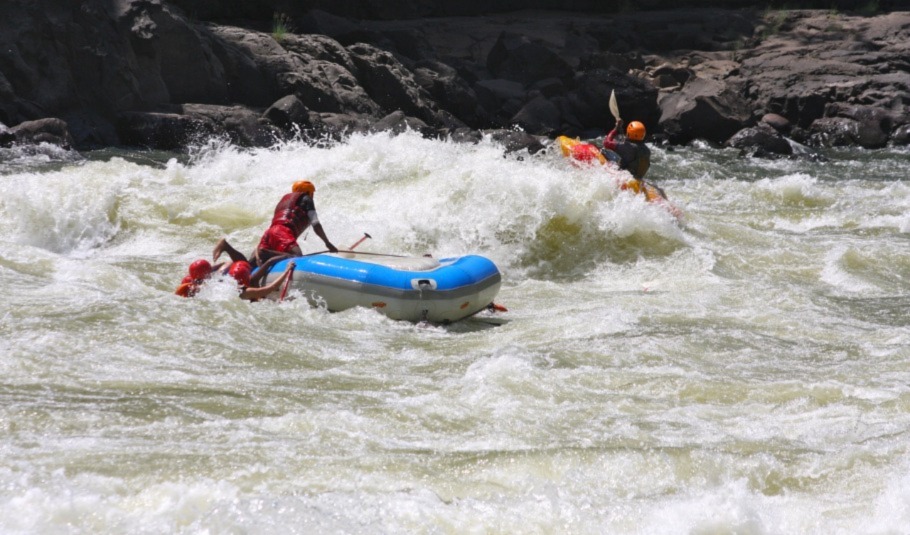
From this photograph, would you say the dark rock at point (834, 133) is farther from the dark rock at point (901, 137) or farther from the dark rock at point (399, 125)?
the dark rock at point (399, 125)

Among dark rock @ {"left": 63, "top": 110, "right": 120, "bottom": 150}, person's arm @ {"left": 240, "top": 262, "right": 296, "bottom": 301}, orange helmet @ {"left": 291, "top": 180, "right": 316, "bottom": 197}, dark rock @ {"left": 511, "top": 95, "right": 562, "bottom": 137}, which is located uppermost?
orange helmet @ {"left": 291, "top": 180, "right": 316, "bottom": 197}

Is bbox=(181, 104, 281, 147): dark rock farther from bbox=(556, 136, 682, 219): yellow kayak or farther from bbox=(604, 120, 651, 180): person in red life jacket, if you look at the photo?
bbox=(604, 120, 651, 180): person in red life jacket

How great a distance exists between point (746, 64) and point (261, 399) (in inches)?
763

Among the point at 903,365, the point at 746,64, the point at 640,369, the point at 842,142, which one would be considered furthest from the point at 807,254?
the point at 746,64

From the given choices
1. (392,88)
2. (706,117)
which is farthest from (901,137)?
(392,88)

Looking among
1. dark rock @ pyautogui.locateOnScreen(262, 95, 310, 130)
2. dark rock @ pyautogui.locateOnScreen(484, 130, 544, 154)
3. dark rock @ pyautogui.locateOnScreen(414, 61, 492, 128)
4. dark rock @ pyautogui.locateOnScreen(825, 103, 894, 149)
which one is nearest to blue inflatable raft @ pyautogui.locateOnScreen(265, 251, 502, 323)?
dark rock @ pyautogui.locateOnScreen(484, 130, 544, 154)

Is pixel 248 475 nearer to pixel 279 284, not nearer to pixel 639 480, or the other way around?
pixel 639 480

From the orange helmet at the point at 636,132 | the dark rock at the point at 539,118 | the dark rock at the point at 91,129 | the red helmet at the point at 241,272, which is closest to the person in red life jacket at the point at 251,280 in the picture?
the red helmet at the point at 241,272

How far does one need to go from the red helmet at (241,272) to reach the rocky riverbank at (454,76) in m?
7.82

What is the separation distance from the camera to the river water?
3.63 meters

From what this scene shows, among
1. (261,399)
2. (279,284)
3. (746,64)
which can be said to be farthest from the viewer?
(746,64)

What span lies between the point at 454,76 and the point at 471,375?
15.5 m

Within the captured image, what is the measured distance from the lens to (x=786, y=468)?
4.09m

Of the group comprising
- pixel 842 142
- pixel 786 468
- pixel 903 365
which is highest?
pixel 786 468
